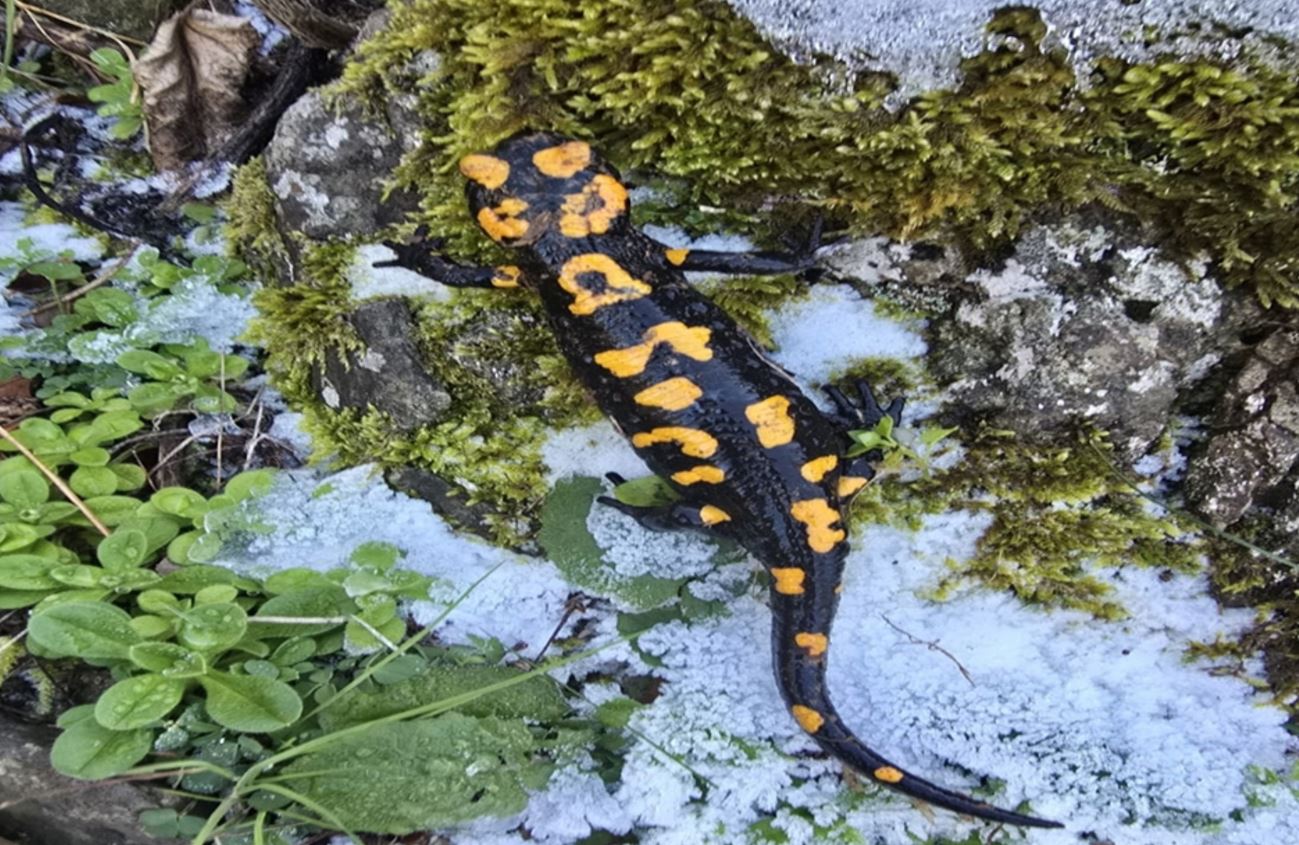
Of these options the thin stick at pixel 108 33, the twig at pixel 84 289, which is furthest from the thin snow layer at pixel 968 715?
the thin stick at pixel 108 33

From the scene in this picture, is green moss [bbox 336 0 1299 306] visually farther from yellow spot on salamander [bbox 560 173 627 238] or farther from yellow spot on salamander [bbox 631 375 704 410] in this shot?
yellow spot on salamander [bbox 631 375 704 410]

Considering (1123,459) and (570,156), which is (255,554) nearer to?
(570,156)

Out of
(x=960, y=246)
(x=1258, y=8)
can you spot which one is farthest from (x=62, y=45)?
(x=1258, y=8)

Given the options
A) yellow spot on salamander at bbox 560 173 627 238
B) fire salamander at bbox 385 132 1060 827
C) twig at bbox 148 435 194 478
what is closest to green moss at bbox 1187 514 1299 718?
fire salamander at bbox 385 132 1060 827

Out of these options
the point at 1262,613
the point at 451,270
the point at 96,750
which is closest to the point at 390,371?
the point at 451,270

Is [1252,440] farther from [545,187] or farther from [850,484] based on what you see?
[545,187]

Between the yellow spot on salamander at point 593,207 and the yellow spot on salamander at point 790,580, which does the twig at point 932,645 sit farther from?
the yellow spot on salamander at point 593,207

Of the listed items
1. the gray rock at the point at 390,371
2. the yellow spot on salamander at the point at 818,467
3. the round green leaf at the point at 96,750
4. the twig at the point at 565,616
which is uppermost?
the yellow spot on salamander at the point at 818,467
